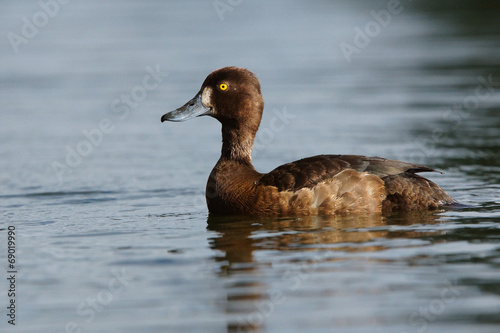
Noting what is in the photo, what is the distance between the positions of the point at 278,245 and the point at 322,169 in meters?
1.34

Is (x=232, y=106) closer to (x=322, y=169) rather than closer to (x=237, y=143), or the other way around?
(x=237, y=143)

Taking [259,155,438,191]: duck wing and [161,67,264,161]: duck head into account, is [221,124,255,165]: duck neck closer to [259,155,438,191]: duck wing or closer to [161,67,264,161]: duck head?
[161,67,264,161]: duck head

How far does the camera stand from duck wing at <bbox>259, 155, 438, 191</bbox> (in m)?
8.58

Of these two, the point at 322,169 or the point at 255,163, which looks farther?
the point at 255,163

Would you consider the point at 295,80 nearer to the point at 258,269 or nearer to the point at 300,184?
the point at 300,184

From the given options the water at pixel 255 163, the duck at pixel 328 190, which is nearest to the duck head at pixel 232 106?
the duck at pixel 328 190

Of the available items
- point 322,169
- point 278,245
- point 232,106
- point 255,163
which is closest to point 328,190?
point 322,169

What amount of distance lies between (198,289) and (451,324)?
1.86m

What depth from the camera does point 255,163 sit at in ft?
39.6

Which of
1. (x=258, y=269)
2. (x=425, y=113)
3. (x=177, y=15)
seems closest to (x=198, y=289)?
(x=258, y=269)

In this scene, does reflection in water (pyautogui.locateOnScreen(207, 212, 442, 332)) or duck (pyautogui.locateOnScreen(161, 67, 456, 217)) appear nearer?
reflection in water (pyautogui.locateOnScreen(207, 212, 442, 332))

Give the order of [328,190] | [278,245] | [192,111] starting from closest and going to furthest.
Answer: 1. [278,245]
2. [328,190]
3. [192,111]

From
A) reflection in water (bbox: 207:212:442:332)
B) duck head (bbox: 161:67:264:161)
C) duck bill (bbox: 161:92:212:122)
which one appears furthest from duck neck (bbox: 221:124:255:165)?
reflection in water (bbox: 207:212:442:332)

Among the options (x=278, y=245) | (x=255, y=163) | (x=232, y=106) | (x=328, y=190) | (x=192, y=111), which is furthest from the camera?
(x=255, y=163)
